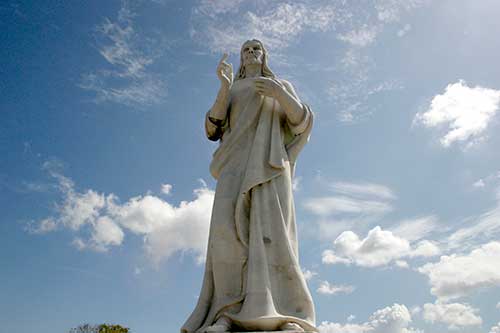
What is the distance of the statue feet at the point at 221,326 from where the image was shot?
25.1ft

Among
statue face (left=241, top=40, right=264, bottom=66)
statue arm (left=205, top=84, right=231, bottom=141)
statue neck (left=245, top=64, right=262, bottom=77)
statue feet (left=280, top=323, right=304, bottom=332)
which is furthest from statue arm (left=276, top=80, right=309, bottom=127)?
statue feet (left=280, top=323, right=304, bottom=332)

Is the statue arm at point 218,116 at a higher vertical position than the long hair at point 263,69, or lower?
lower

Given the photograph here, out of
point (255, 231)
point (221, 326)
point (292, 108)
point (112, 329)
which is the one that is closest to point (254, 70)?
point (292, 108)

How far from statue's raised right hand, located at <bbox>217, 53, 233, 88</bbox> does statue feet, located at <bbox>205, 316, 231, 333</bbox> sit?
493 centimetres

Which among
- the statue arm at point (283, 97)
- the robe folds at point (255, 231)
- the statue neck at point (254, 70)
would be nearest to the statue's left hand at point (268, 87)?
the statue arm at point (283, 97)

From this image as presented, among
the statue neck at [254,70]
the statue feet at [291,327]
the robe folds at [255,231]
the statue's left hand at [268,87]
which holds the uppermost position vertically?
the statue neck at [254,70]

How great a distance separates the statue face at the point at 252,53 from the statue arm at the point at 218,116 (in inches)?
37.1

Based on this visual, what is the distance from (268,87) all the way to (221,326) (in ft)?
16.2

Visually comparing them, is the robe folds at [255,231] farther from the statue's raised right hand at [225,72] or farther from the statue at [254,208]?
the statue's raised right hand at [225,72]

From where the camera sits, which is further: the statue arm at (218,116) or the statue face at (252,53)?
the statue face at (252,53)

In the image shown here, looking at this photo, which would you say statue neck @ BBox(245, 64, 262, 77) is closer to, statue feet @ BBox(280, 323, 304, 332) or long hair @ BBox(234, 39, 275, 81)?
long hair @ BBox(234, 39, 275, 81)

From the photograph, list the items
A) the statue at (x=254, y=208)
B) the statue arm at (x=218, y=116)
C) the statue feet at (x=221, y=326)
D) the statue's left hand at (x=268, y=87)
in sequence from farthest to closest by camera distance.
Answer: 1. the statue arm at (x=218, y=116)
2. the statue's left hand at (x=268, y=87)
3. the statue at (x=254, y=208)
4. the statue feet at (x=221, y=326)

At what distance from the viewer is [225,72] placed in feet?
34.2

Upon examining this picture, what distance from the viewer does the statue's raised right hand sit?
1025 centimetres
